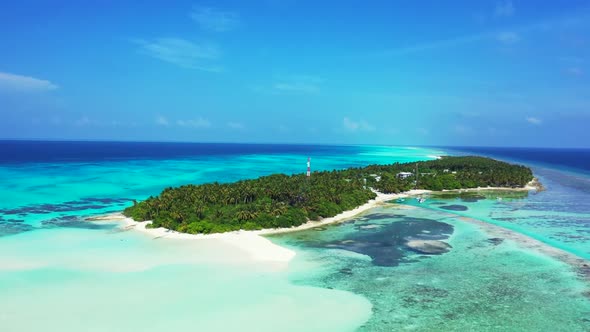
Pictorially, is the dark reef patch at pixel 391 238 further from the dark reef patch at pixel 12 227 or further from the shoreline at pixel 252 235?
the dark reef patch at pixel 12 227

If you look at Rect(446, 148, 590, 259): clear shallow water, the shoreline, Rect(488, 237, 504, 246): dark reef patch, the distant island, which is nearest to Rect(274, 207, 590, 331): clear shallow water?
Rect(488, 237, 504, 246): dark reef patch

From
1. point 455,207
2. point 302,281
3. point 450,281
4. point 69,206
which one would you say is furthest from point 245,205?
point 455,207

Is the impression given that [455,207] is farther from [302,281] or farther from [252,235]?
[302,281]

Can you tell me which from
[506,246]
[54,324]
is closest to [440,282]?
[506,246]

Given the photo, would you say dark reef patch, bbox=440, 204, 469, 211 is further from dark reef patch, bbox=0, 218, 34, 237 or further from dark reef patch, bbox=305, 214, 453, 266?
dark reef patch, bbox=0, 218, 34, 237

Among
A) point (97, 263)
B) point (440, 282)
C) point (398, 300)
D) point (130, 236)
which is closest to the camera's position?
point (398, 300)

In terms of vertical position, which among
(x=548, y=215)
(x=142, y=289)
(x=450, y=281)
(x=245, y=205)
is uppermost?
(x=245, y=205)

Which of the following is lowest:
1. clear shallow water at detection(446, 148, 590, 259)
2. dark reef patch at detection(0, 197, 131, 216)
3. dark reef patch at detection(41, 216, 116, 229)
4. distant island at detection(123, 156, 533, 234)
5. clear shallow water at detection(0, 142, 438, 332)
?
clear shallow water at detection(0, 142, 438, 332)

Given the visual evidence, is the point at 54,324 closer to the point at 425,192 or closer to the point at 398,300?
the point at 398,300

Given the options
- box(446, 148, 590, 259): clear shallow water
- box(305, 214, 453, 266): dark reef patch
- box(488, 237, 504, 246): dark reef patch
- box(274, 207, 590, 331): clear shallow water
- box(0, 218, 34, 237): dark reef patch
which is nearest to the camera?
box(274, 207, 590, 331): clear shallow water

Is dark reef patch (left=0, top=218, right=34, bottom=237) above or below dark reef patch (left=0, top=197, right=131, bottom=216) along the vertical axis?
below

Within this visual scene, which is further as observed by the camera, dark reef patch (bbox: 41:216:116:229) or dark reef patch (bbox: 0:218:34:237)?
dark reef patch (bbox: 41:216:116:229)
